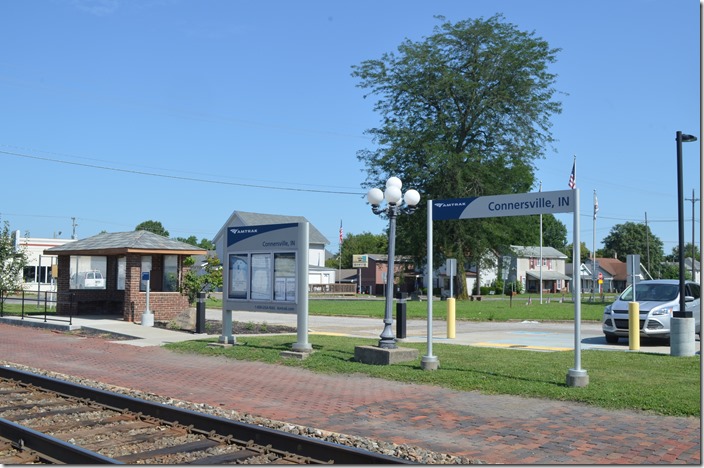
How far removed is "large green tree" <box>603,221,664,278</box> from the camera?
461 feet

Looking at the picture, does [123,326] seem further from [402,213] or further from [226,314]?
[402,213]

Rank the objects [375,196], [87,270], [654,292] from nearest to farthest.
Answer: [375,196], [654,292], [87,270]

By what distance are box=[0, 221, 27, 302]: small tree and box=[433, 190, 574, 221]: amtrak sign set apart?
74.4ft

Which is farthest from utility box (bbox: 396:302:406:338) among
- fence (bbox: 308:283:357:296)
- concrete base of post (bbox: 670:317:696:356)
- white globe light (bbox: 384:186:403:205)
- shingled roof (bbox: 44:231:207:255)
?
fence (bbox: 308:283:357:296)

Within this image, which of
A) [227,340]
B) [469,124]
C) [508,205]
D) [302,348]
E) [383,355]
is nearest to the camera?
[508,205]

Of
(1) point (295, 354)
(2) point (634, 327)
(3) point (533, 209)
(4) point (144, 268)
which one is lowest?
(1) point (295, 354)

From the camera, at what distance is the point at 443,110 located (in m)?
50.7

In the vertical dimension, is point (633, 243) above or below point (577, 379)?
above

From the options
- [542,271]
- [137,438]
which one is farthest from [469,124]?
[542,271]

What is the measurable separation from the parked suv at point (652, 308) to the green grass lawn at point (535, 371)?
3.03 meters

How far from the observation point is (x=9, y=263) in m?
30.6

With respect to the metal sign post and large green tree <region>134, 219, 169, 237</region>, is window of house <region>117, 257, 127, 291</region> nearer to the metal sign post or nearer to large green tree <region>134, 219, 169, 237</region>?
the metal sign post

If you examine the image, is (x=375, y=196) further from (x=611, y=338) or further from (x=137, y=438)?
(x=137, y=438)

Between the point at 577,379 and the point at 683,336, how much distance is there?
474 centimetres
